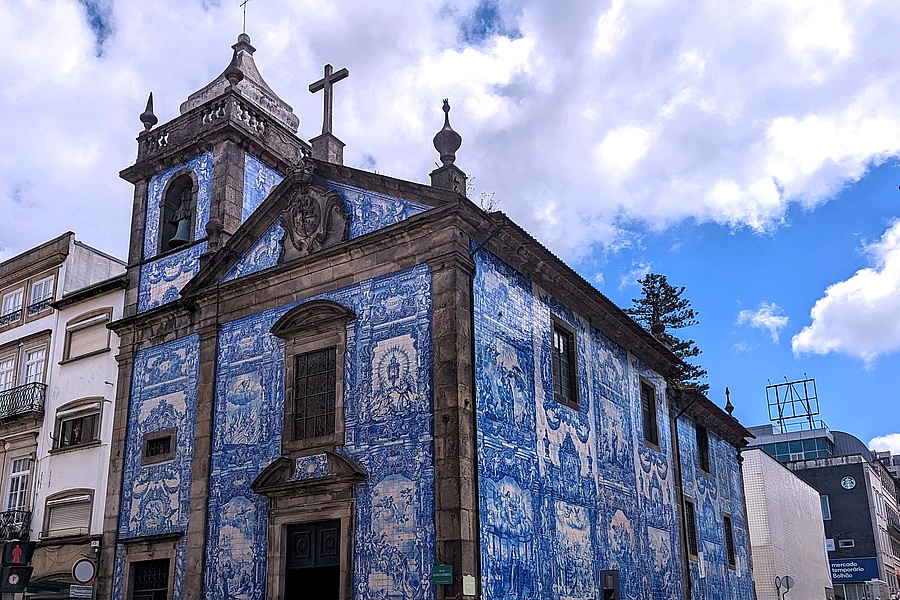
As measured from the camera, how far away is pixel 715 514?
24406 mm

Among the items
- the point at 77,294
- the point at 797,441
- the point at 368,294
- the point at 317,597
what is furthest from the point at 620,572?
the point at 797,441

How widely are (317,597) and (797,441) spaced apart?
5004cm

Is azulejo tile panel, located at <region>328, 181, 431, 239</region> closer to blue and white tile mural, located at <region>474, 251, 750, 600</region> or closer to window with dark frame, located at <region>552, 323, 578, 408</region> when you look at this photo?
blue and white tile mural, located at <region>474, 251, 750, 600</region>

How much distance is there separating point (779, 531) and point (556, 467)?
17676 mm

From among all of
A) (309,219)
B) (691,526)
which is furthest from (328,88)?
(691,526)

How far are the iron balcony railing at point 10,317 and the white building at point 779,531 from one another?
71.2ft

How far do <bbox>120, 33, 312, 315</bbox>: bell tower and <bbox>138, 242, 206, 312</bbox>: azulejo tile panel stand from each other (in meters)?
0.02

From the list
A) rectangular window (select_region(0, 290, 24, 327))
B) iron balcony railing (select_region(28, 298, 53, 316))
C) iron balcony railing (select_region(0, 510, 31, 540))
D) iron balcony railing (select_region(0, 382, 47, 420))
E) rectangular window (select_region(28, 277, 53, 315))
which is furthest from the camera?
rectangular window (select_region(0, 290, 24, 327))

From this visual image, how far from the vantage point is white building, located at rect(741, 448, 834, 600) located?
94.9ft

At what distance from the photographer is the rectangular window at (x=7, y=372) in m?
22.7

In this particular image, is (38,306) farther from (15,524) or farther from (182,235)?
(182,235)

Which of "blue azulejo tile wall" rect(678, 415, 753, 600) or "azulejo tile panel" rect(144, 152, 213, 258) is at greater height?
"azulejo tile panel" rect(144, 152, 213, 258)

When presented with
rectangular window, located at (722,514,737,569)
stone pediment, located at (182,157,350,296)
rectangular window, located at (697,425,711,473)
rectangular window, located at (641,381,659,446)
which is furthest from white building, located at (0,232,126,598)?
rectangular window, located at (722,514,737,569)

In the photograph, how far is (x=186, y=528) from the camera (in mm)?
16266
